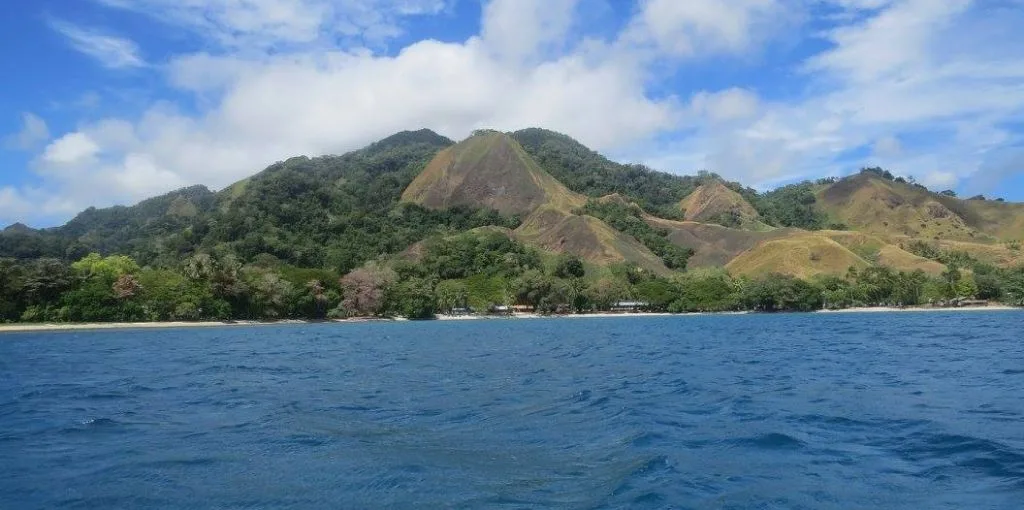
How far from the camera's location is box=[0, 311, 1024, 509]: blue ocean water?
39.3ft

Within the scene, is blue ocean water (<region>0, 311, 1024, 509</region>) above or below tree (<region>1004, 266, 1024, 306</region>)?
below

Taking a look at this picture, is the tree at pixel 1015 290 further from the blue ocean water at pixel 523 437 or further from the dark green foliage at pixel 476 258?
the blue ocean water at pixel 523 437

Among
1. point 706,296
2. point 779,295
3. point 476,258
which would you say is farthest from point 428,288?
point 779,295

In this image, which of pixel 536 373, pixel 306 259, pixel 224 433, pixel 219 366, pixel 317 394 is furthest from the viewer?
pixel 306 259

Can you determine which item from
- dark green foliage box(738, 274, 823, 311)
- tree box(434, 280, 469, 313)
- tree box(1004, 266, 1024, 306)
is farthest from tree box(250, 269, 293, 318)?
tree box(1004, 266, 1024, 306)

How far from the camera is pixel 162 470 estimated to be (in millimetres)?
13641

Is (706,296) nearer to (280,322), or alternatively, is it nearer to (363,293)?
(363,293)

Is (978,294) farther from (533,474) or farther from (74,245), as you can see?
(74,245)

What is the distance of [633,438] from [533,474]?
377 cm

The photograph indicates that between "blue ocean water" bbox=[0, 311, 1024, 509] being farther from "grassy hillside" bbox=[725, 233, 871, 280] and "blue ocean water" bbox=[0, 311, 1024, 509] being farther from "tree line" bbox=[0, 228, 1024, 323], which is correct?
"grassy hillside" bbox=[725, 233, 871, 280]

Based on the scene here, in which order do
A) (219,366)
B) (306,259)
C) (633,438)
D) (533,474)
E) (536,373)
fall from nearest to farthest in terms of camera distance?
1. (533,474)
2. (633,438)
3. (536,373)
4. (219,366)
5. (306,259)

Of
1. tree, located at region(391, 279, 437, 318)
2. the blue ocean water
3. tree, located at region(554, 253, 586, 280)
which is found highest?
tree, located at region(554, 253, 586, 280)

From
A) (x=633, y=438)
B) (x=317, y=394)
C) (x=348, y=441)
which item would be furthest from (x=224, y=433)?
(x=633, y=438)

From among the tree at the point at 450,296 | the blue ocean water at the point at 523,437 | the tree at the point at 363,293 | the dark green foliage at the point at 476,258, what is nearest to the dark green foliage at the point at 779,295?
the dark green foliage at the point at 476,258
